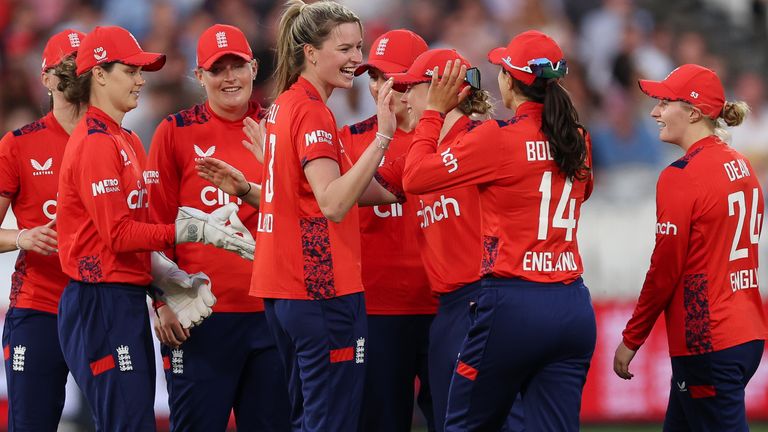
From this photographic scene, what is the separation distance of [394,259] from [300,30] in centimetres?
144

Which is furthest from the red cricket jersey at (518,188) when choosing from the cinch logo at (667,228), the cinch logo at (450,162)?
the cinch logo at (667,228)

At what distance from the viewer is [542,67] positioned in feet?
15.6

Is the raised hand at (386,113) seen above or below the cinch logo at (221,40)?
below

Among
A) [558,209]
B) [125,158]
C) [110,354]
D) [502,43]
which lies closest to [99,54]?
[125,158]

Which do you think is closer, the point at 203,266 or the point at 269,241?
the point at 269,241

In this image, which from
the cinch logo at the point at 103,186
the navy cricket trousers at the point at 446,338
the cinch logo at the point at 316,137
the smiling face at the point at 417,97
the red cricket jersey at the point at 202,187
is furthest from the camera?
the red cricket jersey at the point at 202,187

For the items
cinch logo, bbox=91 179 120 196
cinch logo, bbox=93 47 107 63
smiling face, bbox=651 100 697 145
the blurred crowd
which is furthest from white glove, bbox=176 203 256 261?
the blurred crowd

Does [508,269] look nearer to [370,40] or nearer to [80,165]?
[80,165]

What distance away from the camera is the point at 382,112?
469cm

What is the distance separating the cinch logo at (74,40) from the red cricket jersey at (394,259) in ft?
4.72

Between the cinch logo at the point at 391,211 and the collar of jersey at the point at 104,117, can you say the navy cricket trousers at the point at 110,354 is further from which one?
the cinch logo at the point at 391,211

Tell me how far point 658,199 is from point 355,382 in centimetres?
178

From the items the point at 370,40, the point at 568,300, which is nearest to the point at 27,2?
the point at 370,40

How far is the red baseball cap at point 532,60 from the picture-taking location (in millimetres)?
4754
